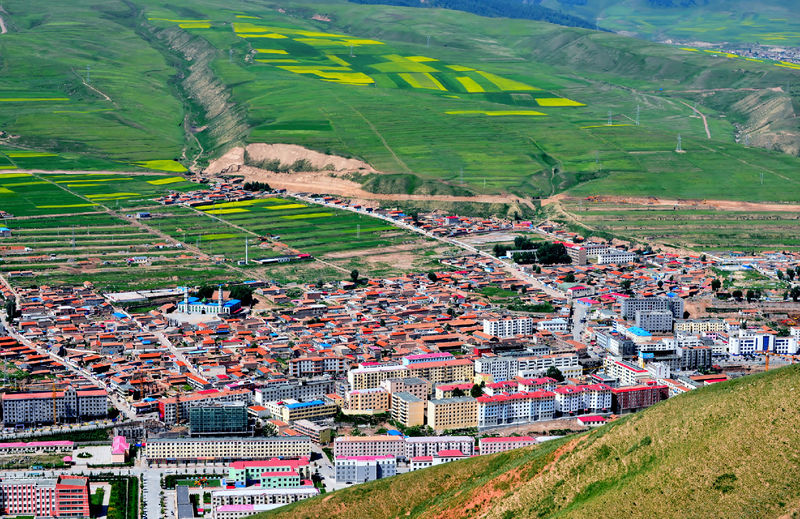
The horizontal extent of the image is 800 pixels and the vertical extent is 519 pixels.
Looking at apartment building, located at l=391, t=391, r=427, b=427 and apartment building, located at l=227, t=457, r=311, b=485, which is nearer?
apartment building, located at l=227, t=457, r=311, b=485

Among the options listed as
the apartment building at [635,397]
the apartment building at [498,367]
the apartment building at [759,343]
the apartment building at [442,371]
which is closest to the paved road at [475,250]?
the apartment building at [759,343]

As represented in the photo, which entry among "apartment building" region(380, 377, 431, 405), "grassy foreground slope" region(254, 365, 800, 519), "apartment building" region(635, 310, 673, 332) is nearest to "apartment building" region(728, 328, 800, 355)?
"apartment building" region(635, 310, 673, 332)

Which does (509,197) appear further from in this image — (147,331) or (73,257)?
(147,331)

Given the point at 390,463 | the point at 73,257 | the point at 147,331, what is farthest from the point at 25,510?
the point at 73,257

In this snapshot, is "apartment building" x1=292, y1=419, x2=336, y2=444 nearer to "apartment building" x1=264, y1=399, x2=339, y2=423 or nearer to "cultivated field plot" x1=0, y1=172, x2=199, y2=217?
"apartment building" x1=264, y1=399, x2=339, y2=423

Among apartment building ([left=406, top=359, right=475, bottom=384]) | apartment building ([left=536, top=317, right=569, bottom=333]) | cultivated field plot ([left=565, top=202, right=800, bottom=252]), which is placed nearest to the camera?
A: apartment building ([left=406, top=359, right=475, bottom=384])

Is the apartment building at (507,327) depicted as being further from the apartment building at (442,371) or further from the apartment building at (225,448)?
the apartment building at (225,448)
